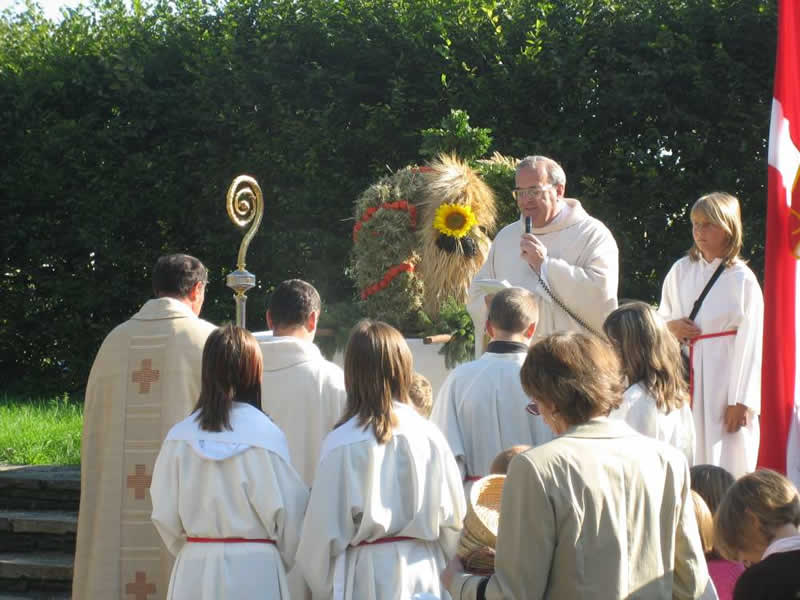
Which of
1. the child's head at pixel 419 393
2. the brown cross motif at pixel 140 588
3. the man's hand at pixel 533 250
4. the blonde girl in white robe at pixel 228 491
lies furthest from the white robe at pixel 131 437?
the man's hand at pixel 533 250

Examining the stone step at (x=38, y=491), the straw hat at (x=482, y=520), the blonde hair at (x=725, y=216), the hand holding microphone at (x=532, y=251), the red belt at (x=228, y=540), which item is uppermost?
the blonde hair at (x=725, y=216)

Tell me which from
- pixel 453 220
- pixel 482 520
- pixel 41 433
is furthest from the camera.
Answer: pixel 41 433

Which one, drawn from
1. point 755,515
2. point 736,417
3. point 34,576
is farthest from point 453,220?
point 755,515

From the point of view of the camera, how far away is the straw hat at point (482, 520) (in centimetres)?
353

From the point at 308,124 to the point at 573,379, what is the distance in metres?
7.99

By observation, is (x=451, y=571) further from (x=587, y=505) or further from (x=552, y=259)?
(x=552, y=259)

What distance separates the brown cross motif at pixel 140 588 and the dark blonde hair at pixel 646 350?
2.61 m

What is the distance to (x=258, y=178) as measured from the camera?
1109 cm

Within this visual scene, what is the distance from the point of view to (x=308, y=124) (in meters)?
10.9

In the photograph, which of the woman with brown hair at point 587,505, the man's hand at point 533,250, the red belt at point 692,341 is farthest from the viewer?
the man's hand at point 533,250

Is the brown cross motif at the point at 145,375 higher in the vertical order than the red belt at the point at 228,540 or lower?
higher

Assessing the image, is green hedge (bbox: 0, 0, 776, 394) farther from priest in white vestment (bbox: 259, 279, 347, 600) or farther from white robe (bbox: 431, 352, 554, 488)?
white robe (bbox: 431, 352, 554, 488)

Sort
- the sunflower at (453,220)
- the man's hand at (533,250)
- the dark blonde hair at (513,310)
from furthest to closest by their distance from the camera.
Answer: the sunflower at (453,220) → the man's hand at (533,250) → the dark blonde hair at (513,310)

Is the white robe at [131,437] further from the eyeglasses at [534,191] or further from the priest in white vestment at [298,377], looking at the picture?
the eyeglasses at [534,191]
